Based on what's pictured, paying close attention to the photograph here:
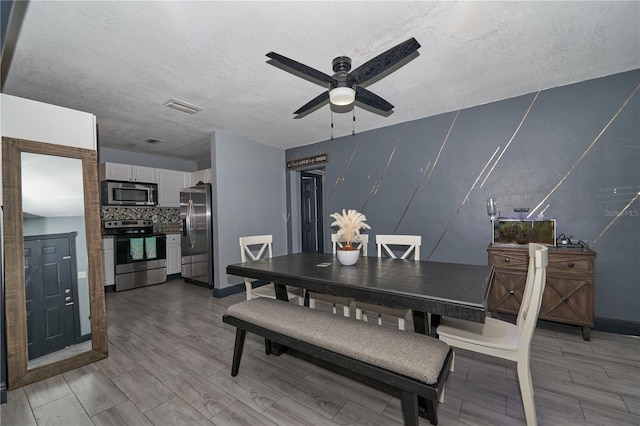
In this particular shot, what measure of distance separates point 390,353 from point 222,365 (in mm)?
1593

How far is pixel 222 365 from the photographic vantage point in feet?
7.61

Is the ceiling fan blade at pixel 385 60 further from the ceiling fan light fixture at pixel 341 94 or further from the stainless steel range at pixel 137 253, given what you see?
the stainless steel range at pixel 137 253

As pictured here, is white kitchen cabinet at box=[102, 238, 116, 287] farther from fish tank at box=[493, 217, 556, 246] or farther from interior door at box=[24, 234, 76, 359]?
fish tank at box=[493, 217, 556, 246]

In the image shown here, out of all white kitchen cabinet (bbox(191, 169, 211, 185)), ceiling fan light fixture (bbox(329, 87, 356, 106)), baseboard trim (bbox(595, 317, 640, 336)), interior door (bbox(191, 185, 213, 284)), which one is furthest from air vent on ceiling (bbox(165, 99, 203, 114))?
baseboard trim (bbox(595, 317, 640, 336))

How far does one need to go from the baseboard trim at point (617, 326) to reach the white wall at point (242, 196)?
4548 millimetres

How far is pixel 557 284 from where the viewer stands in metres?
2.67

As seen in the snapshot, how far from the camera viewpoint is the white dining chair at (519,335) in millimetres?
1497

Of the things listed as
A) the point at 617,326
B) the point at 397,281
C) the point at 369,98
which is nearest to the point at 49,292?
the point at 397,281

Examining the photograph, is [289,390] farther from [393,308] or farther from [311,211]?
[311,211]

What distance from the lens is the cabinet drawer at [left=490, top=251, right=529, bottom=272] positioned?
9.20 feet

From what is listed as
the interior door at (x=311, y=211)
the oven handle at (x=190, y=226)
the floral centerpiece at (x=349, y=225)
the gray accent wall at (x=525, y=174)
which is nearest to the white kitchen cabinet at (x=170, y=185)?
the oven handle at (x=190, y=226)

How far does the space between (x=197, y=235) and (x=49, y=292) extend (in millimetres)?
2666

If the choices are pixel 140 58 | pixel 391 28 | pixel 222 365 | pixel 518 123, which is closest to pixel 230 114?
pixel 140 58

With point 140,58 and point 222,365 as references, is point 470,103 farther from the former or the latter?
point 222,365
